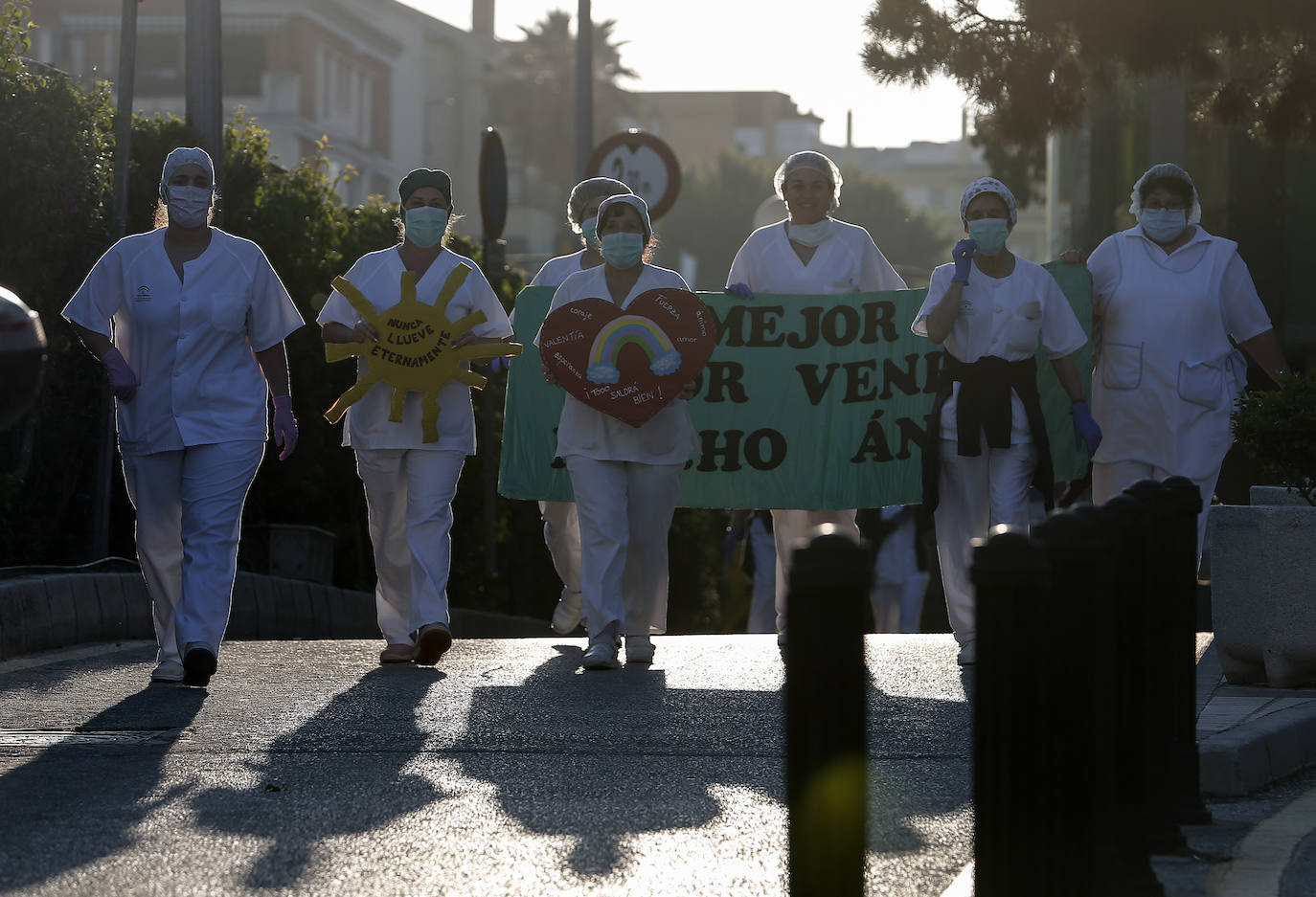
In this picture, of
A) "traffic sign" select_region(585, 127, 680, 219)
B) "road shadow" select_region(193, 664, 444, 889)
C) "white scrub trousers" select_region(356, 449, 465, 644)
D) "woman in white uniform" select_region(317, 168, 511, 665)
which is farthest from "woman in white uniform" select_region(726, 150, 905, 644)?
"traffic sign" select_region(585, 127, 680, 219)

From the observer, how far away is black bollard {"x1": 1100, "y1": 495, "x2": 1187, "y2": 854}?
4840 mm

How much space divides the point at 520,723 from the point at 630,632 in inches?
87.2

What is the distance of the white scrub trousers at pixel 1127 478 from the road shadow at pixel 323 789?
3.36 metres

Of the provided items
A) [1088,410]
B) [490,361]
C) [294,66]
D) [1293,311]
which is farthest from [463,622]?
[294,66]

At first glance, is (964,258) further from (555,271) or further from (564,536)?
(564,536)

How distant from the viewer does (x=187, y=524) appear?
8.41m

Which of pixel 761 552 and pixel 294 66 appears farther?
pixel 294 66

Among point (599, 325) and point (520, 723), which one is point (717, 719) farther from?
point (599, 325)

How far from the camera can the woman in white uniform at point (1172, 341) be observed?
30.7 feet

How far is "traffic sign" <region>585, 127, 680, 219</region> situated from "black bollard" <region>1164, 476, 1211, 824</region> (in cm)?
1052

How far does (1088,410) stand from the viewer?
9211 millimetres

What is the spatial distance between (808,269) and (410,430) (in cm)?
212

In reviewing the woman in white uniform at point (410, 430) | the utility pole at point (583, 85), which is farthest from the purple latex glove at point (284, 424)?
the utility pole at point (583, 85)

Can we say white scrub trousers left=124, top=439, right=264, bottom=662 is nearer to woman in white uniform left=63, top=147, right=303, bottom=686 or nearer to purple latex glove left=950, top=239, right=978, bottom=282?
woman in white uniform left=63, top=147, right=303, bottom=686
